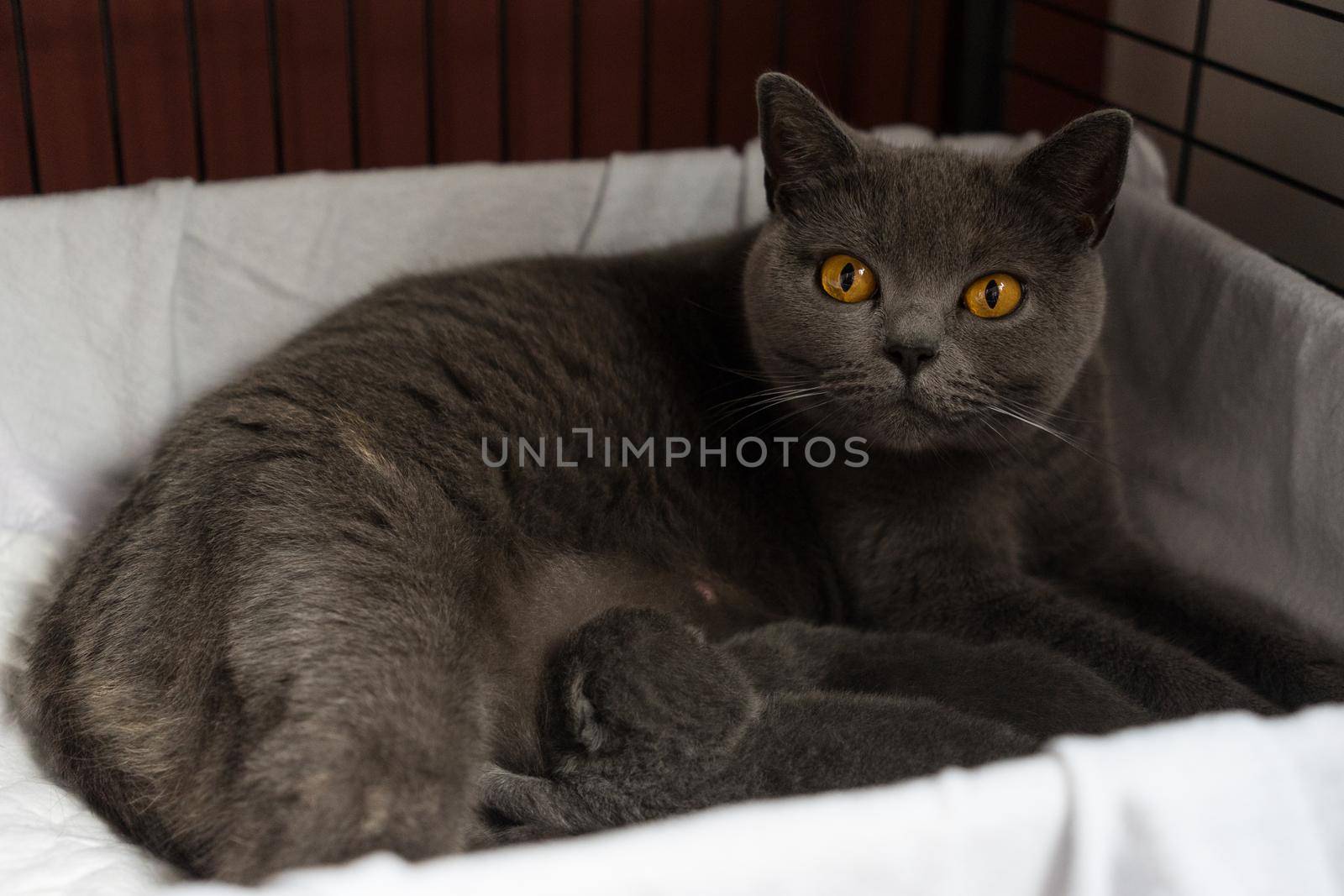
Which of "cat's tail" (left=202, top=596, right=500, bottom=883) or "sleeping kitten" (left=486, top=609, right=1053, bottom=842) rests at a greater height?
"cat's tail" (left=202, top=596, right=500, bottom=883)

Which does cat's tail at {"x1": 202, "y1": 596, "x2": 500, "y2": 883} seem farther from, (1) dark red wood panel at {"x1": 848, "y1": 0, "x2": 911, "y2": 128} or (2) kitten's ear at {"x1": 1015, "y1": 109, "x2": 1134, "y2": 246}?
(1) dark red wood panel at {"x1": 848, "y1": 0, "x2": 911, "y2": 128}

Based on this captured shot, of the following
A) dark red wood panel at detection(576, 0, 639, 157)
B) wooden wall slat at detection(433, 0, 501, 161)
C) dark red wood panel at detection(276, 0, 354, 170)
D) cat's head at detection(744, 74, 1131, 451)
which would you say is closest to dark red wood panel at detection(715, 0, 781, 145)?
dark red wood panel at detection(576, 0, 639, 157)

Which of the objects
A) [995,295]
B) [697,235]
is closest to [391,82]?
[697,235]

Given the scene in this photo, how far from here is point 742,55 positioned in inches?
88.7

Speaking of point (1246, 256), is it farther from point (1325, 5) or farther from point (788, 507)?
point (788, 507)

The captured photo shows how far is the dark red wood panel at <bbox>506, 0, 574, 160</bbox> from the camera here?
6.89 feet

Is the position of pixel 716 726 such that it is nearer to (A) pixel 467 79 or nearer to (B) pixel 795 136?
(B) pixel 795 136

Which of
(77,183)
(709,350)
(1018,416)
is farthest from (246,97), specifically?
(1018,416)

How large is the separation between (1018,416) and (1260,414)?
0.44 meters

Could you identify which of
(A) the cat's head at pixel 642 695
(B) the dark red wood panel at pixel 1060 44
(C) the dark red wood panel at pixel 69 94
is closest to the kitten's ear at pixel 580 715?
(A) the cat's head at pixel 642 695

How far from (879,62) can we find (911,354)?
128 centimetres

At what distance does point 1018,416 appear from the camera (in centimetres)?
126

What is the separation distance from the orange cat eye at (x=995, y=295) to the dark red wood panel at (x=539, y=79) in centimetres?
101

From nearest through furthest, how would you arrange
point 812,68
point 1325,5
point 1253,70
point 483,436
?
point 483,436 < point 1325,5 < point 1253,70 < point 812,68
